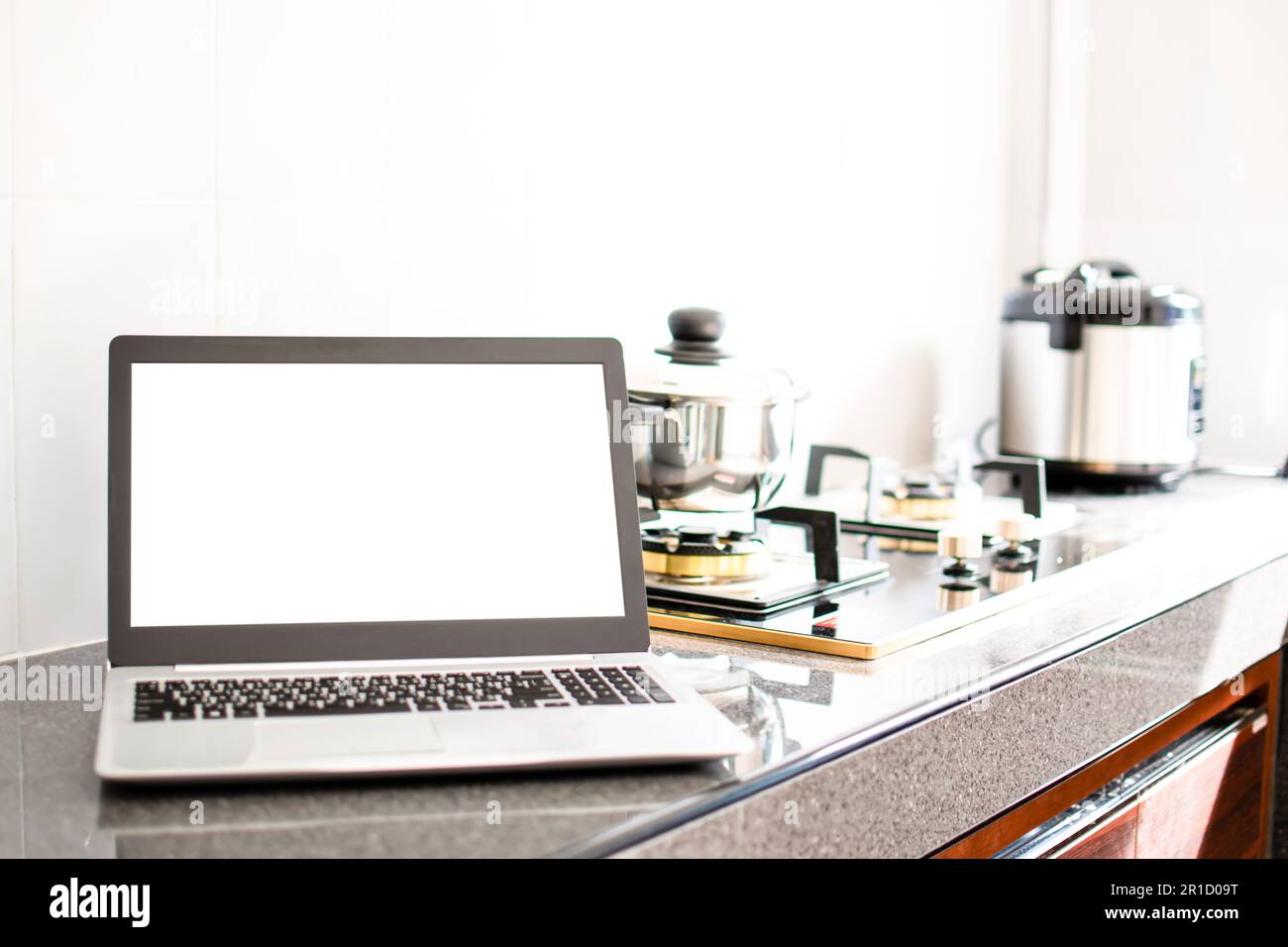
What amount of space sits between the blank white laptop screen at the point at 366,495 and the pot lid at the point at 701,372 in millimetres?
155

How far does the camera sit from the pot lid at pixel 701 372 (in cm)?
109

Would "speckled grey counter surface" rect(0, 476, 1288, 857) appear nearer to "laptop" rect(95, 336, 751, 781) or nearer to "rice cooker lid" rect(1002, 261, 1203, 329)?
"laptop" rect(95, 336, 751, 781)

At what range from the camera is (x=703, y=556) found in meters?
1.13

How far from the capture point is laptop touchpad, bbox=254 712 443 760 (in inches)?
26.9

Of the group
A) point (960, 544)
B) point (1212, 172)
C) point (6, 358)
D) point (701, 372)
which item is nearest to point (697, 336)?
point (701, 372)

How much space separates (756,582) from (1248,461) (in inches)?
51.6

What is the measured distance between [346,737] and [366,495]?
0.23 metres

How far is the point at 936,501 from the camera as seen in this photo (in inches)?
60.1

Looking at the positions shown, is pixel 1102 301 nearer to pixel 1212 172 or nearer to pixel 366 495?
pixel 1212 172

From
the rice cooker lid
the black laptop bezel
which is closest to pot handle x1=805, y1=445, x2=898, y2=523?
the rice cooker lid

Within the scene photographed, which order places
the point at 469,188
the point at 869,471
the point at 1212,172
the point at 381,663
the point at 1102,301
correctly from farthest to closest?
the point at 1212,172, the point at 1102,301, the point at 869,471, the point at 469,188, the point at 381,663

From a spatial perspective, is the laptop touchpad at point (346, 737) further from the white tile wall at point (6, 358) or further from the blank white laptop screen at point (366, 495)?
the white tile wall at point (6, 358)
